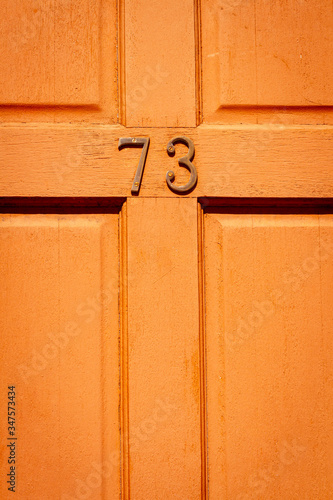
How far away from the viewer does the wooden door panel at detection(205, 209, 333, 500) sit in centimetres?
78

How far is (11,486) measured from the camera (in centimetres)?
76

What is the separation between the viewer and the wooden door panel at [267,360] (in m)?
0.78

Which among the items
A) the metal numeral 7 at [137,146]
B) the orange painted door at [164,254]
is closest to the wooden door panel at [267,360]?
the orange painted door at [164,254]

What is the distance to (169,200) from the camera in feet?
2.59

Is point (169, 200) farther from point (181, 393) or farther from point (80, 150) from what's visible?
point (181, 393)

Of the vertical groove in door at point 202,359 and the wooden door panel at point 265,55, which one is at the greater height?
the wooden door panel at point 265,55

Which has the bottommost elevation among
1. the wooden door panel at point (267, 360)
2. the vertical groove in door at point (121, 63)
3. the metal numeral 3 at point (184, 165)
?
the wooden door panel at point (267, 360)

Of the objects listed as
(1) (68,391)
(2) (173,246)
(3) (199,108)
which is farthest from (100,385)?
(3) (199,108)

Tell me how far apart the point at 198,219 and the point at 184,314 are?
20 centimetres

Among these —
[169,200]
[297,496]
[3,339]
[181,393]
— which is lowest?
[297,496]

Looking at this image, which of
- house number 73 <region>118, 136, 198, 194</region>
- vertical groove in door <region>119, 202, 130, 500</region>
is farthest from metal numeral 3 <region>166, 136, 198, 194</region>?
vertical groove in door <region>119, 202, 130, 500</region>

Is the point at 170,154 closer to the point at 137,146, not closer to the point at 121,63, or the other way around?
the point at 137,146

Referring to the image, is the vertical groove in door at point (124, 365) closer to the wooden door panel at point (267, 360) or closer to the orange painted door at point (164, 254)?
the orange painted door at point (164, 254)

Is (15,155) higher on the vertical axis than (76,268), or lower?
higher
